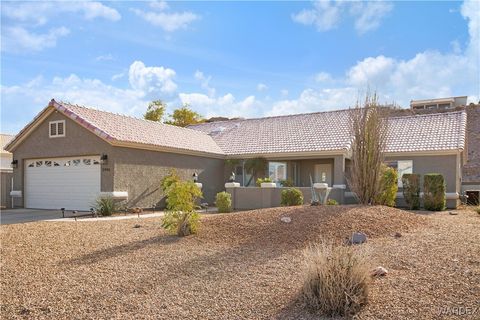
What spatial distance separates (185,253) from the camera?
8609 mm

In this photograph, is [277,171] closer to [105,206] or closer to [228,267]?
[105,206]

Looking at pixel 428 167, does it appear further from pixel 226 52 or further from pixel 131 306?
pixel 131 306

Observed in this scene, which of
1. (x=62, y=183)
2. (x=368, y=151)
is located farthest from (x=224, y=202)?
(x=62, y=183)

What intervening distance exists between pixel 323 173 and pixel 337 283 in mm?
19269

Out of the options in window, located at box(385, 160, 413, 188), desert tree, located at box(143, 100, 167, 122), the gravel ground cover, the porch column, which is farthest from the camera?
desert tree, located at box(143, 100, 167, 122)

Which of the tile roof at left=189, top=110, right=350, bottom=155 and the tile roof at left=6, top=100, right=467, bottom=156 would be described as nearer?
the tile roof at left=6, top=100, right=467, bottom=156

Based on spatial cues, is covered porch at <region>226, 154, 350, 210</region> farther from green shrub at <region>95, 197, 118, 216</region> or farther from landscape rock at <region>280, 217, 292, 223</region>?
landscape rock at <region>280, 217, 292, 223</region>

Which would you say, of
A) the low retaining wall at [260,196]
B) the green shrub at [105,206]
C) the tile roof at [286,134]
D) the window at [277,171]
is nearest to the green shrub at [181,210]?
the green shrub at [105,206]

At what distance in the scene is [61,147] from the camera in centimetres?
1975

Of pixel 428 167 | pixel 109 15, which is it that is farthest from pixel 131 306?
pixel 428 167

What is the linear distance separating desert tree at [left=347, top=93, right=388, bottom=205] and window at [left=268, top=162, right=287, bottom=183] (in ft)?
34.2

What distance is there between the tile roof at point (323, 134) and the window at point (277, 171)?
995 mm

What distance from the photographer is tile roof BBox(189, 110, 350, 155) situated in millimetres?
22250

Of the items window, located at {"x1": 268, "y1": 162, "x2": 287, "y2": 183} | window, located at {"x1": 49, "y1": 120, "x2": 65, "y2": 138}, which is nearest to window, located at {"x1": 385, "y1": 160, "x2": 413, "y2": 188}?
window, located at {"x1": 268, "y1": 162, "x2": 287, "y2": 183}
